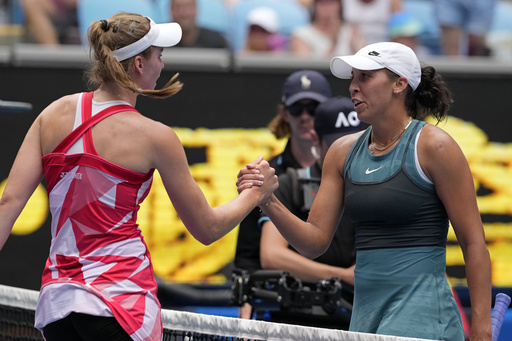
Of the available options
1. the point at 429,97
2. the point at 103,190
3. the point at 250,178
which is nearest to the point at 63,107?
the point at 103,190

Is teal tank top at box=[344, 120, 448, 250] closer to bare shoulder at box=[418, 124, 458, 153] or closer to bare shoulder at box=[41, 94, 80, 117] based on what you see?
bare shoulder at box=[418, 124, 458, 153]

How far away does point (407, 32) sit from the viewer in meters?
8.38

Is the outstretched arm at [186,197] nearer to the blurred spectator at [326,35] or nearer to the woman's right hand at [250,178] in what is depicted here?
the woman's right hand at [250,178]

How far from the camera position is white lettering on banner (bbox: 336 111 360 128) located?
4.54 metres

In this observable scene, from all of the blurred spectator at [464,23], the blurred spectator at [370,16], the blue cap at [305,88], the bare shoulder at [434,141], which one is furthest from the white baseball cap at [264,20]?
the bare shoulder at [434,141]

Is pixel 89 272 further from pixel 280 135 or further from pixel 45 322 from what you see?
pixel 280 135

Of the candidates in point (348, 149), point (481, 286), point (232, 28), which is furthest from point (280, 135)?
point (232, 28)

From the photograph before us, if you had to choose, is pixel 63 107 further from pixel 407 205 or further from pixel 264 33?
pixel 264 33

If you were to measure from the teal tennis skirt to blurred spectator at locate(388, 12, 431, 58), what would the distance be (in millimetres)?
5375

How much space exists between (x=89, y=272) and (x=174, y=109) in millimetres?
4741

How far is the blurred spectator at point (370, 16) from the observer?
8328 mm

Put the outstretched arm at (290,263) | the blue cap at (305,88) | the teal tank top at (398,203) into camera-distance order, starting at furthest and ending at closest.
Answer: the blue cap at (305,88)
the outstretched arm at (290,263)
the teal tank top at (398,203)

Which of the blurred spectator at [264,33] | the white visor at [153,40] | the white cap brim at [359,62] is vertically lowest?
the blurred spectator at [264,33]

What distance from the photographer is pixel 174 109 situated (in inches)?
300
